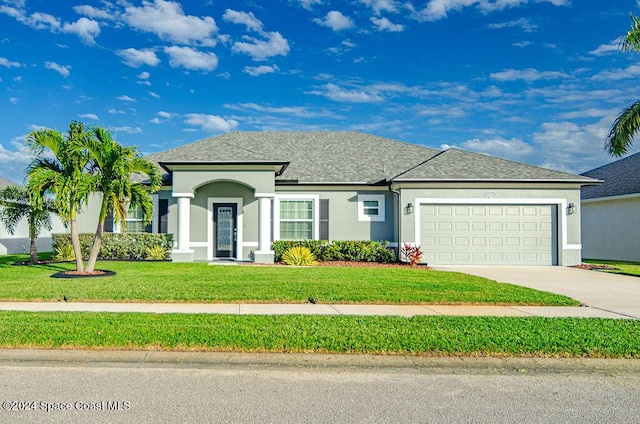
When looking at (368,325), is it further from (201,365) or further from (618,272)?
(618,272)

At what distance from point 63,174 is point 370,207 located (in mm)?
11112

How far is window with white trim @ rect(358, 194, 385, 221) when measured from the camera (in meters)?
18.6

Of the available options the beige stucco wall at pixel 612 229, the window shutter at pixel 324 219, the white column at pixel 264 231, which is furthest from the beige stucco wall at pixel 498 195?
the beige stucco wall at pixel 612 229

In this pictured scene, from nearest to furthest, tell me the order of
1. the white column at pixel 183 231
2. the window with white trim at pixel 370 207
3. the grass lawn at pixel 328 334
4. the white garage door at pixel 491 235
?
the grass lawn at pixel 328 334 → the white column at pixel 183 231 → the white garage door at pixel 491 235 → the window with white trim at pixel 370 207

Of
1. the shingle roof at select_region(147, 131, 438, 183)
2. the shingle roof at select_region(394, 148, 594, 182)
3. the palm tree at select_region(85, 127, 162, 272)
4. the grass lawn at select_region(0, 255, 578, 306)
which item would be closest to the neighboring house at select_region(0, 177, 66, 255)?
the shingle roof at select_region(147, 131, 438, 183)

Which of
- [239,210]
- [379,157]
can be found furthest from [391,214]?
[239,210]

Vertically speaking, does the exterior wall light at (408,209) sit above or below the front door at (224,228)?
above

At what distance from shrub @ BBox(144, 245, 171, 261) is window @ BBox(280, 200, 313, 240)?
4566 mm

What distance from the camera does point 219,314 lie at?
25.6ft

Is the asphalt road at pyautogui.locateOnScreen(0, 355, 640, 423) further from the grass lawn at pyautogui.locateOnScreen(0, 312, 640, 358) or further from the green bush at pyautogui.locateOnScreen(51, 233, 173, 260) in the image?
the green bush at pyautogui.locateOnScreen(51, 233, 173, 260)

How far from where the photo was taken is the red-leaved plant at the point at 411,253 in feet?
55.0

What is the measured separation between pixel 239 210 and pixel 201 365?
43.1 feet

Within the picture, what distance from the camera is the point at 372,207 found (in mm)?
18734

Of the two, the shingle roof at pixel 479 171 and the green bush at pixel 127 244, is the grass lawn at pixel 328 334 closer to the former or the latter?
the green bush at pixel 127 244
